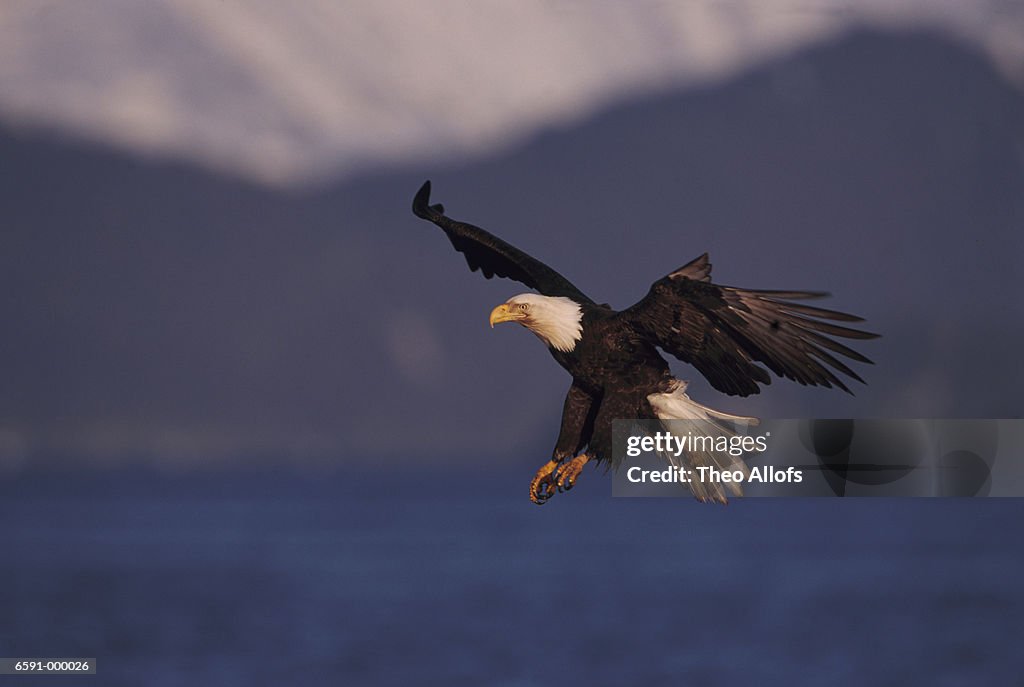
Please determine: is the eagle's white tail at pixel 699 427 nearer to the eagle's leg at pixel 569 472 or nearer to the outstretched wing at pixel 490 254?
the eagle's leg at pixel 569 472

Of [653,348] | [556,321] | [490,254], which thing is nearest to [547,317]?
[556,321]

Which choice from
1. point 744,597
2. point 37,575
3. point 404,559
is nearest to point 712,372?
point 744,597

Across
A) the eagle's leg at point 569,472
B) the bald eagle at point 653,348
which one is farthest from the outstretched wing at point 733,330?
the eagle's leg at point 569,472

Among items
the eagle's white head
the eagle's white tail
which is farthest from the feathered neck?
the eagle's white tail

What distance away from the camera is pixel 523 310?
3.82 meters

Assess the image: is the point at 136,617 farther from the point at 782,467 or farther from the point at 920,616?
the point at 782,467

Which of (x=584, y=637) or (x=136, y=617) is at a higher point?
(x=136, y=617)

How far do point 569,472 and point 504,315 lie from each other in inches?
21.6

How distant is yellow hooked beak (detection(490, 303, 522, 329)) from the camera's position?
3803 mm

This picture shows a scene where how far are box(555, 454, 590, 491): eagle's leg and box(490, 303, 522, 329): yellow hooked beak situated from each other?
49 centimetres

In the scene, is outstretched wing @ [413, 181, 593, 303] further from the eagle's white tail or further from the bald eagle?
the eagle's white tail

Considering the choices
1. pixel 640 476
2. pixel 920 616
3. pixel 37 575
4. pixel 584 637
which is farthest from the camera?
pixel 37 575

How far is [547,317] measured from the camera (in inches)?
147

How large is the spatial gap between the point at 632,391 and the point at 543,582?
1781 cm
